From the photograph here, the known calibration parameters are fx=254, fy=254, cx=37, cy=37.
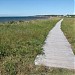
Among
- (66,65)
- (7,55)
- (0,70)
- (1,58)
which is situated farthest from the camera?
(7,55)

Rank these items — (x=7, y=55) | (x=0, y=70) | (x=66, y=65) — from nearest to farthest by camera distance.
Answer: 1. (x=0, y=70)
2. (x=66, y=65)
3. (x=7, y=55)

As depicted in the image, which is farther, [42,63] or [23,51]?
[23,51]

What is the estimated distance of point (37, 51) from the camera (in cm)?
1040

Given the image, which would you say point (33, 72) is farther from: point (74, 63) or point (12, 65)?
point (74, 63)

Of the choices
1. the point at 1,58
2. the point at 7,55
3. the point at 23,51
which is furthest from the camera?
the point at 23,51

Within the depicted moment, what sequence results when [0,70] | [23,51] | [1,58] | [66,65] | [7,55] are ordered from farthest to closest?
[23,51], [7,55], [1,58], [66,65], [0,70]

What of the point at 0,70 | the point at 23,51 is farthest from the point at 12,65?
the point at 23,51

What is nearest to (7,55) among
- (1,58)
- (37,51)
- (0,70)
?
(1,58)

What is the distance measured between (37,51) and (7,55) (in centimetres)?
155

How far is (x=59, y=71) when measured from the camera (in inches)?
290

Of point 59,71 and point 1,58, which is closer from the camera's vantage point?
point 59,71

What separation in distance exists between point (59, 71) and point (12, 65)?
1.39 metres

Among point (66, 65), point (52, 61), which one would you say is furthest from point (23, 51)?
point (66, 65)

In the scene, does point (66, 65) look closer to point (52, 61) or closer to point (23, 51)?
point (52, 61)
